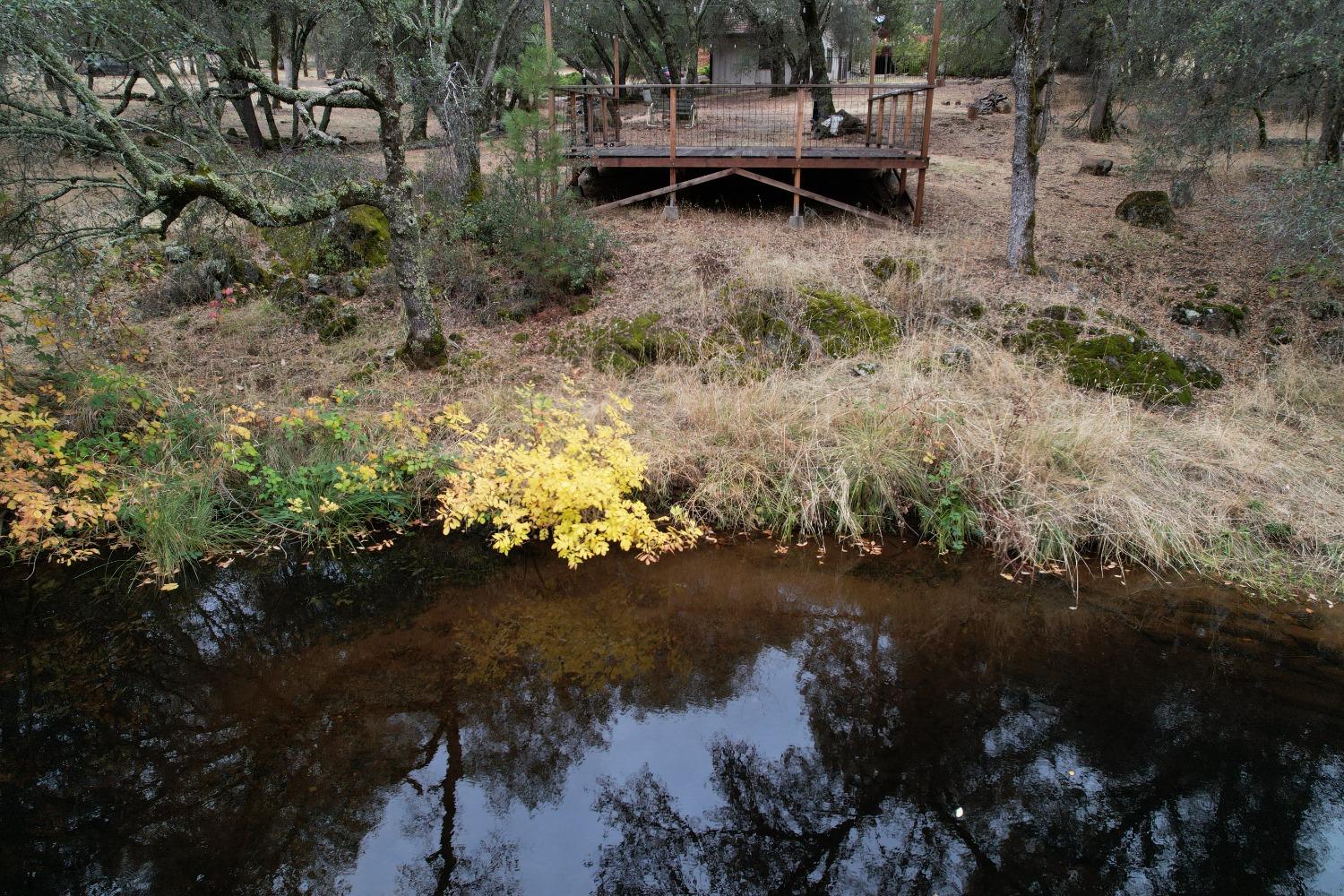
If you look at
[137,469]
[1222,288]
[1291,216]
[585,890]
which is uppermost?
[1291,216]

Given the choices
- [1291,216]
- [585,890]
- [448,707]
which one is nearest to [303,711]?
[448,707]

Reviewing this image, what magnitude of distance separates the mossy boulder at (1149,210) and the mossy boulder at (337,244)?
1165 cm

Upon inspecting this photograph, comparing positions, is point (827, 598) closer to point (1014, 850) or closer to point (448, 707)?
point (1014, 850)

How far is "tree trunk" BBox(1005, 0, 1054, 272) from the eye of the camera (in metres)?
10.2

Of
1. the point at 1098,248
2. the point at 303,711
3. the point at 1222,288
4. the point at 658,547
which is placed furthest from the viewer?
the point at 1098,248

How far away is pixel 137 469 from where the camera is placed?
7.11 meters

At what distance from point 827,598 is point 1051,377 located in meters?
4.06

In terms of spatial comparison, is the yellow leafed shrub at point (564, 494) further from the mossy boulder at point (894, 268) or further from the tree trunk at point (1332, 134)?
the tree trunk at point (1332, 134)

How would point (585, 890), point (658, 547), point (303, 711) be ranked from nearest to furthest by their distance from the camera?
1. point (585, 890)
2. point (303, 711)
3. point (658, 547)

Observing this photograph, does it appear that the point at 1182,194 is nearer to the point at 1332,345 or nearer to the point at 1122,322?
the point at 1332,345

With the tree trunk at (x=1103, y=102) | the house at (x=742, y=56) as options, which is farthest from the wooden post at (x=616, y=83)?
the house at (x=742, y=56)

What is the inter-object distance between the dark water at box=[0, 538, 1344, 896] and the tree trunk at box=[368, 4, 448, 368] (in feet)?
10.6

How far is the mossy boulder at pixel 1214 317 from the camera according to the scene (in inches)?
388

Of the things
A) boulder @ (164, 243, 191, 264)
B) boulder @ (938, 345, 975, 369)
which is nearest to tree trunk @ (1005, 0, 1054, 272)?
boulder @ (938, 345, 975, 369)
